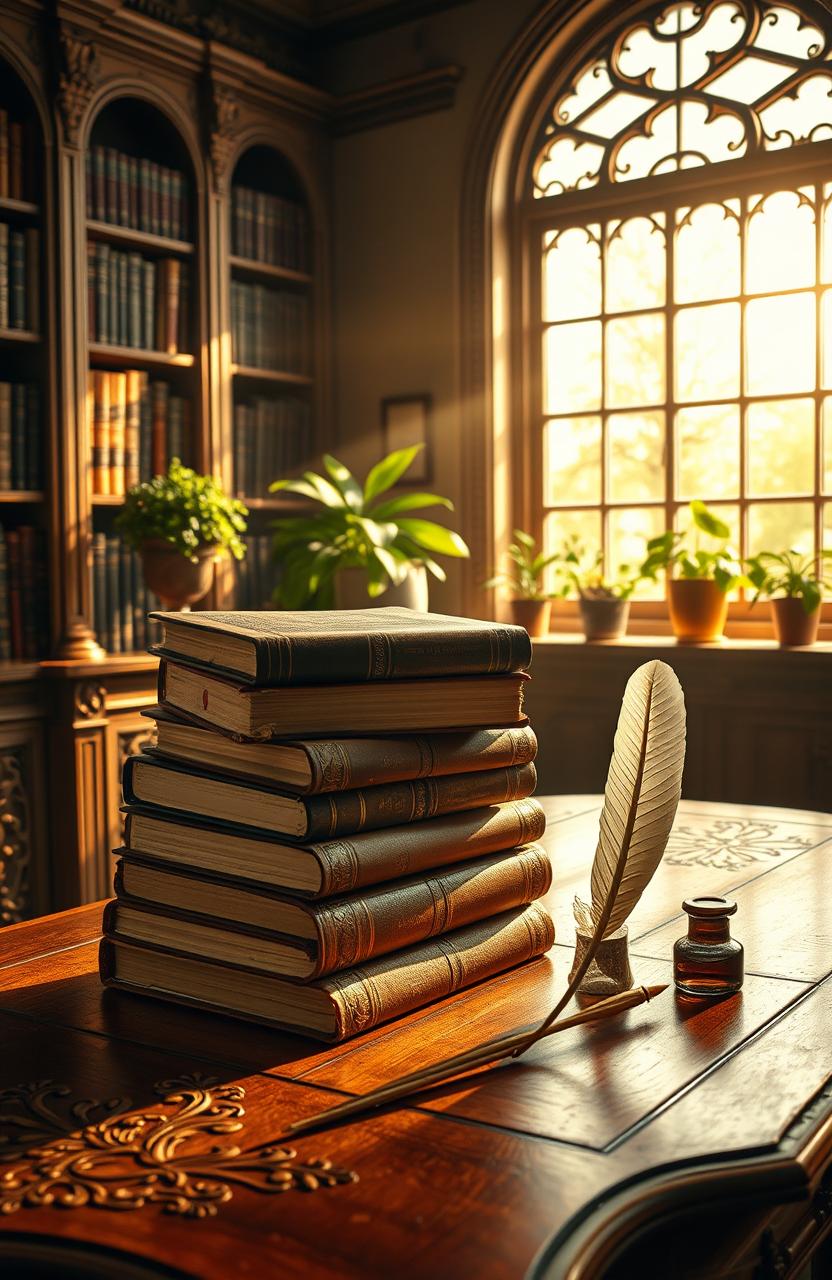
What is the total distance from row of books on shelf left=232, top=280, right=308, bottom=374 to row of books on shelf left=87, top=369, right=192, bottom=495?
1.20ft

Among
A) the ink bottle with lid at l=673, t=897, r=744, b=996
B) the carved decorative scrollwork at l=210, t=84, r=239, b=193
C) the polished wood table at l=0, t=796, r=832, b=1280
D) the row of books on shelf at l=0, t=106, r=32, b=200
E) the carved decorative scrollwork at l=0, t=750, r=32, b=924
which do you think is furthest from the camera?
the carved decorative scrollwork at l=210, t=84, r=239, b=193

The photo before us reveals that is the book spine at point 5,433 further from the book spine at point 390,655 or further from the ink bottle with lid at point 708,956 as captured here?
the ink bottle with lid at point 708,956

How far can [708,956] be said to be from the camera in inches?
43.5

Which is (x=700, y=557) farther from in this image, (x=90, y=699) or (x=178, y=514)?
(x=90, y=699)

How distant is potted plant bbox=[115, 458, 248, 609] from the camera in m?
3.70

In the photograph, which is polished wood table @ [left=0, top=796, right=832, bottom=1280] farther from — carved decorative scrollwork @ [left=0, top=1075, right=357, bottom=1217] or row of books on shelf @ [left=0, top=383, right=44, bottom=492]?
row of books on shelf @ [left=0, top=383, right=44, bottom=492]

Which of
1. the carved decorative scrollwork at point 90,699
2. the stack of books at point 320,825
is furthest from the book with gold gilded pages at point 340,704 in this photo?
the carved decorative scrollwork at point 90,699

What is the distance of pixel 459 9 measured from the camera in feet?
14.2

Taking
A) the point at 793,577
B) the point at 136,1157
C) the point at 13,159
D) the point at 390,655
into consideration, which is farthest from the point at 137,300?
the point at 136,1157

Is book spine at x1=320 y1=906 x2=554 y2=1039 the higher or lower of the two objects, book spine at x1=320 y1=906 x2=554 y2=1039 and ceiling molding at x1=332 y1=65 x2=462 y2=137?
the lower

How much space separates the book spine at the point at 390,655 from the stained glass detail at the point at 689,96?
3261 mm

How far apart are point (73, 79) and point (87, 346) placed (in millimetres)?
770

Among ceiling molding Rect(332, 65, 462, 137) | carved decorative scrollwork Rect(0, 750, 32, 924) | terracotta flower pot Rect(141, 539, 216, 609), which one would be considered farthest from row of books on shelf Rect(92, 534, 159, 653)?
ceiling molding Rect(332, 65, 462, 137)

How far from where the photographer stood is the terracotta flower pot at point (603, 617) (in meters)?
4.02
